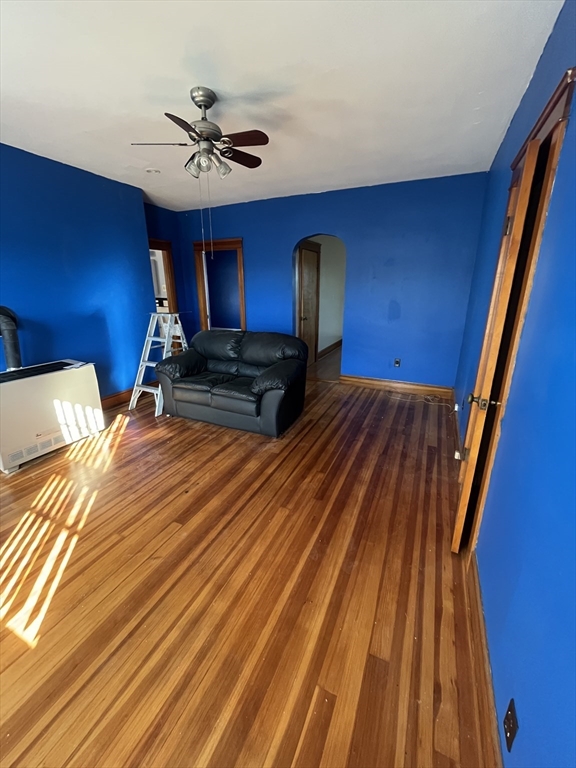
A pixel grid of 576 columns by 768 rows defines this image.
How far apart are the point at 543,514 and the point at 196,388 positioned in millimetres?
3105

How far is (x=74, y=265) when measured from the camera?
11.7 ft

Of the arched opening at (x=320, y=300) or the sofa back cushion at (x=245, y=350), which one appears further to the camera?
the arched opening at (x=320, y=300)

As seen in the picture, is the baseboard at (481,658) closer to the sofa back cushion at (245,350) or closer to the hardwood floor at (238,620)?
the hardwood floor at (238,620)

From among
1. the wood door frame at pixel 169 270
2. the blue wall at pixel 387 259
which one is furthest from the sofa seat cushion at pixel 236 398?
the wood door frame at pixel 169 270

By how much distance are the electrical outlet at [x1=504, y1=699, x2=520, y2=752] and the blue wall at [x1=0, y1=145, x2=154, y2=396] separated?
13.7 ft

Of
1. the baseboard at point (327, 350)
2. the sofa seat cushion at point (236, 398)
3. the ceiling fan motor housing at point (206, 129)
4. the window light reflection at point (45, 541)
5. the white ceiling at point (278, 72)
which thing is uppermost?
the white ceiling at point (278, 72)

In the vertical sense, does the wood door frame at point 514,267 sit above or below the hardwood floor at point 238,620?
above

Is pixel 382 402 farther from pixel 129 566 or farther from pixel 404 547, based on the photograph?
pixel 129 566

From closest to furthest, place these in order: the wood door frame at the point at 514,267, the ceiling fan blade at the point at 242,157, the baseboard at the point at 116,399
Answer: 1. the wood door frame at the point at 514,267
2. the ceiling fan blade at the point at 242,157
3. the baseboard at the point at 116,399

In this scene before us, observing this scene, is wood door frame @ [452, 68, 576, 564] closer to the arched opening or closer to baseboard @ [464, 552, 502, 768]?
baseboard @ [464, 552, 502, 768]

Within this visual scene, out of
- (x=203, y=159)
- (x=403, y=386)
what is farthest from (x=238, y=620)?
(x=403, y=386)

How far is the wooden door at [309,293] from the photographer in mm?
5328

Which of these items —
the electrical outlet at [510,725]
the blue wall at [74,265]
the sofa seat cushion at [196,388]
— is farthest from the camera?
the sofa seat cushion at [196,388]

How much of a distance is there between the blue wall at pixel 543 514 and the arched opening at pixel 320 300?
3.88 meters
